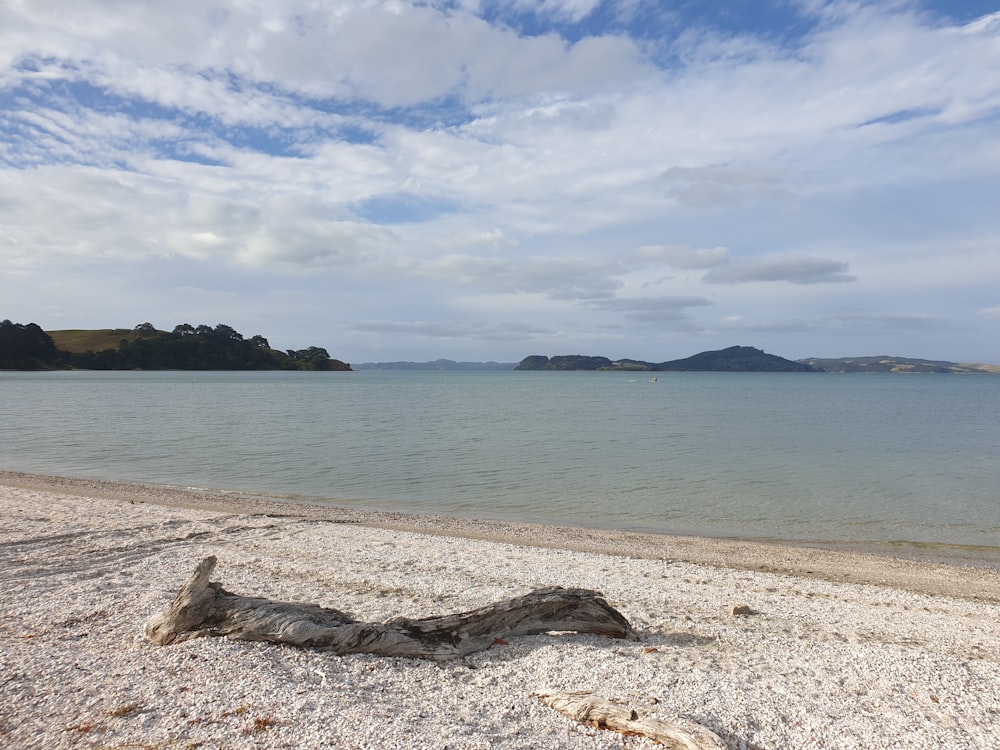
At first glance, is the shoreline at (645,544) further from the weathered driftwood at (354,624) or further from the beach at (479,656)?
the weathered driftwood at (354,624)

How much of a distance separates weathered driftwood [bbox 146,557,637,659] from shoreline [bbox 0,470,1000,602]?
249 inches

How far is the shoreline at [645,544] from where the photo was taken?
1209 centimetres

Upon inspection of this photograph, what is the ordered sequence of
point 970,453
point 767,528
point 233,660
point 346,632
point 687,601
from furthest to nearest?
point 970,453 < point 767,528 < point 687,601 < point 346,632 < point 233,660

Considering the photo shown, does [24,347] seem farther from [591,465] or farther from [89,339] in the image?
[591,465]

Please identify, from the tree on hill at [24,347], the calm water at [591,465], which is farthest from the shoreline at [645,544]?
the tree on hill at [24,347]

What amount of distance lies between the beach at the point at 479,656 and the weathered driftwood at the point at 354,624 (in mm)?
143

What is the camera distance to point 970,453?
3238 centimetres

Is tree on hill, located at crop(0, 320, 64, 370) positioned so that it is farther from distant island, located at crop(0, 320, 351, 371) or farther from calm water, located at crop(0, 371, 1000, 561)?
calm water, located at crop(0, 371, 1000, 561)

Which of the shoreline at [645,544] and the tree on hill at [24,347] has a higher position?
the tree on hill at [24,347]

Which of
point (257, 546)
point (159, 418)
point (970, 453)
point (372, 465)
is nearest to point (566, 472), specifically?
point (372, 465)

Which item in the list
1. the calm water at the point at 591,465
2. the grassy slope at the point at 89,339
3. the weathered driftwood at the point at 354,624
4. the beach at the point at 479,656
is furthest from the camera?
the grassy slope at the point at 89,339

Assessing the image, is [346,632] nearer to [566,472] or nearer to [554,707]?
[554,707]

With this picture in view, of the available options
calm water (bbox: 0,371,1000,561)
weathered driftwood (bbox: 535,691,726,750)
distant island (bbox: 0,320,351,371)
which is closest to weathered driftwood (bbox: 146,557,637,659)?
weathered driftwood (bbox: 535,691,726,750)

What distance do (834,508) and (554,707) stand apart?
56.0ft
